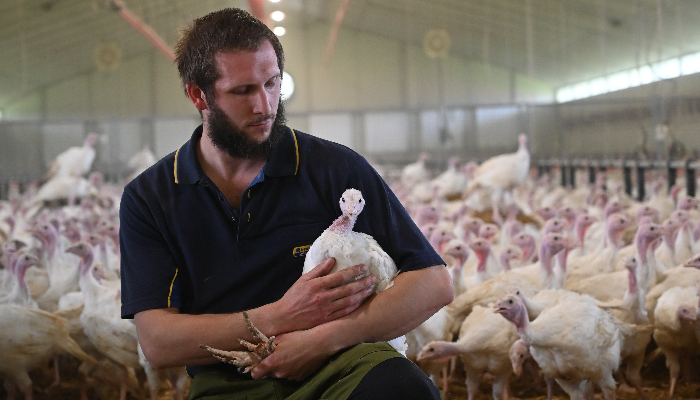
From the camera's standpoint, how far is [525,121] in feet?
35.5

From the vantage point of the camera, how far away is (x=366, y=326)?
59.0 inches

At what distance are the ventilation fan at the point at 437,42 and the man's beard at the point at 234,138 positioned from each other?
955cm

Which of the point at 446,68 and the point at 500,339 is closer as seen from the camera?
the point at 500,339

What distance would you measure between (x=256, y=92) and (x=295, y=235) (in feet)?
1.19

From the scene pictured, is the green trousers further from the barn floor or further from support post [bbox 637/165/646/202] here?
support post [bbox 637/165/646/202]

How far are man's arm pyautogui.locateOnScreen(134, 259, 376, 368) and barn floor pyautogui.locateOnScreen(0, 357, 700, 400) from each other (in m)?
1.80

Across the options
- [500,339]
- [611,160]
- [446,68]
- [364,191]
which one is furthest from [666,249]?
[446,68]

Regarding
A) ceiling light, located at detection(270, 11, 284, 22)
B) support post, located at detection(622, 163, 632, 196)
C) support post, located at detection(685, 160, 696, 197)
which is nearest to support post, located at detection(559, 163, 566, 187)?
support post, located at detection(622, 163, 632, 196)

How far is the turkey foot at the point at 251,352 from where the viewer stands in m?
1.46

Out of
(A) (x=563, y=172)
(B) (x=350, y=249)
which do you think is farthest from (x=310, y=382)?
(A) (x=563, y=172)

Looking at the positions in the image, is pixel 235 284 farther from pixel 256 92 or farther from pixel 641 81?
pixel 641 81

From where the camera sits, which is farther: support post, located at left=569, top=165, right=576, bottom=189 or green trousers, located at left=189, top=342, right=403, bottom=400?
support post, located at left=569, top=165, right=576, bottom=189

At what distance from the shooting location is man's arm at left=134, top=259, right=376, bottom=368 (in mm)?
1487

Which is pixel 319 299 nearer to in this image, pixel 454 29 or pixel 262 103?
pixel 262 103
